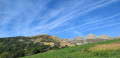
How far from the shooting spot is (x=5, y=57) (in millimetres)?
54031

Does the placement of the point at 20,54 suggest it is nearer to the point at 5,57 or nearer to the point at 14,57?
the point at 14,57

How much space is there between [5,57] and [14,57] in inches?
167

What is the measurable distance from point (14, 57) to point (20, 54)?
3762 millimetres

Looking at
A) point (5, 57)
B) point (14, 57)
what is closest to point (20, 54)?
point (14, 57)

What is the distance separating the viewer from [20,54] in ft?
194

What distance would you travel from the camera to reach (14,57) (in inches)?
2207

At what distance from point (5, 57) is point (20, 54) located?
7651 mm

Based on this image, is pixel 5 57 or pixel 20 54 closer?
pixel 5 57
